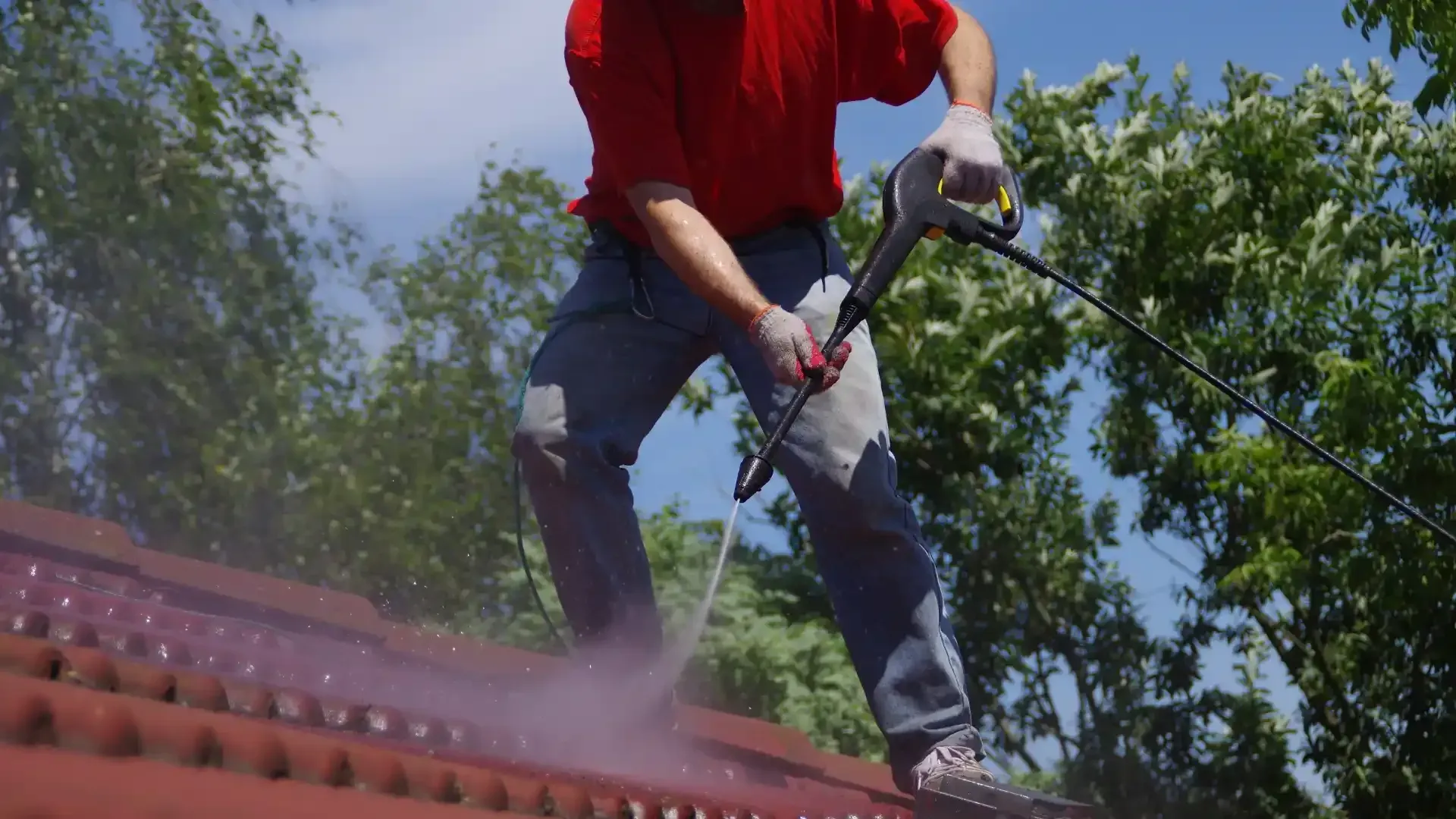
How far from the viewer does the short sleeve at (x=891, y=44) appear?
336cm

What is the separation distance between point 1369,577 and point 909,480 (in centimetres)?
323

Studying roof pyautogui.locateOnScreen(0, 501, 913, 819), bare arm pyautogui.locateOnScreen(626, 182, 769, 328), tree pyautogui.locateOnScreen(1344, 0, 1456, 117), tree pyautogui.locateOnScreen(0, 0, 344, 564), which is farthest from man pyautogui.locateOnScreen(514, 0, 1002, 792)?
tree pyautogui.locateOnScreen(0, 0, 344, 564)

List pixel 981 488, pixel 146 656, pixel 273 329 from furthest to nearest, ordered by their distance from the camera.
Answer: pixel 273 329, pixel 981 488, pixel 146 656

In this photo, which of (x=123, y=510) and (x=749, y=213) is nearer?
(x=749, y=213)

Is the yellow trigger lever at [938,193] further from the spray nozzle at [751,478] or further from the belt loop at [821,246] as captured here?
the spray nozzle at [751,478]

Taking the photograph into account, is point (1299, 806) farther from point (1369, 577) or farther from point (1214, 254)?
point (1214, 254)

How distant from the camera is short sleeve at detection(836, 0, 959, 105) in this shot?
11.0 feet

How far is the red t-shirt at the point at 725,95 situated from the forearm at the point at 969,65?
48 millimetres

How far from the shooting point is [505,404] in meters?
19.9

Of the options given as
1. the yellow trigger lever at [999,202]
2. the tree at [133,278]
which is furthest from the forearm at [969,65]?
the tree at [133,278]

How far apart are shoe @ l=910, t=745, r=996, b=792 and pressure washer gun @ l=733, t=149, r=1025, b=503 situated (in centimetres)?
61

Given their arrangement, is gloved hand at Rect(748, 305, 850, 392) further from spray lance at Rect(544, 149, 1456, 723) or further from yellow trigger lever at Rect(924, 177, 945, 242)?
yellow trigger lever at Rect(924, 177, 945, 242)

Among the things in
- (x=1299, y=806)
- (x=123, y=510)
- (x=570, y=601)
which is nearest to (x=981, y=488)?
(x=1299, y=806)

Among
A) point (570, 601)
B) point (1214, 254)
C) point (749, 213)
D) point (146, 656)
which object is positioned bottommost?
point (146, 656)
